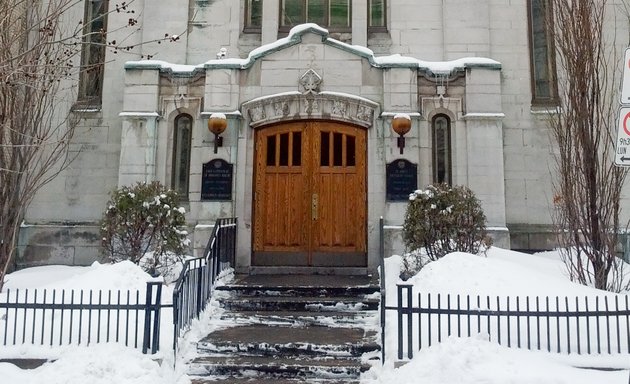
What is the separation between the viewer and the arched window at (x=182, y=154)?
11.6m

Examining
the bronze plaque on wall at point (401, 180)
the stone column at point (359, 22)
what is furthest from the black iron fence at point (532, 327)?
the stone column at point (359, 22)

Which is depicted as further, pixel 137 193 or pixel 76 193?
pixel 76 193

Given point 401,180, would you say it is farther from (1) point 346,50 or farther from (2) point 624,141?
(2) point 624,141

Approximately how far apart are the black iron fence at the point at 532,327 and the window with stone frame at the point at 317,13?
26.3ft

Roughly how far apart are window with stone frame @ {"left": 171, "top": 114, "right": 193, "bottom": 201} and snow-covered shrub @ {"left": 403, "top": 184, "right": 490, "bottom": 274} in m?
4.78

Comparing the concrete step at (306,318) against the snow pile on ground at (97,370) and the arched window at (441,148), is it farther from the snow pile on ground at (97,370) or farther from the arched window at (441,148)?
the arched window at (441,148)

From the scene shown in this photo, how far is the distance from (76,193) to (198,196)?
3.27 m

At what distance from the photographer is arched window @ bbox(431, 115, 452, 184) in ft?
37.3

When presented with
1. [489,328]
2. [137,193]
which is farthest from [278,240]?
[489,328]

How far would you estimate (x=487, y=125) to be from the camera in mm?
11180

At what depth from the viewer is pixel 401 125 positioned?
35.2 ft

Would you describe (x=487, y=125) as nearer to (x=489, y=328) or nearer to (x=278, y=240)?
(x=278, y=240)

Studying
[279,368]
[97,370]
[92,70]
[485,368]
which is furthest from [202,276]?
[92,70]

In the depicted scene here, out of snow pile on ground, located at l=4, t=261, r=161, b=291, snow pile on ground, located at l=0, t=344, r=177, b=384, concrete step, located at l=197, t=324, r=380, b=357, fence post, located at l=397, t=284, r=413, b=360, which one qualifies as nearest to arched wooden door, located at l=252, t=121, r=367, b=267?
snow pile on ground, located at l=4, t=261, r=161, b=291
